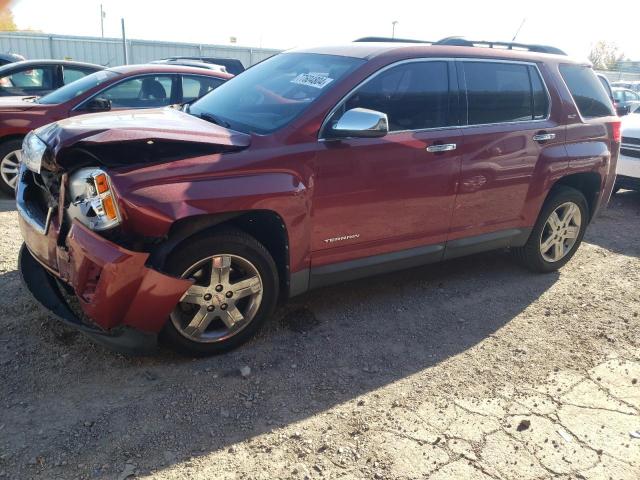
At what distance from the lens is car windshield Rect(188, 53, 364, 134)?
3465 millimetres

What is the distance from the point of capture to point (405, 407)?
9.70 ft

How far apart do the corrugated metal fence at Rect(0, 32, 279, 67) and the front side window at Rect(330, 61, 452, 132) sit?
18381 millimetres

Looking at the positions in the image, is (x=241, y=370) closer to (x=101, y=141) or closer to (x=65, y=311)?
(x=65, y=311)

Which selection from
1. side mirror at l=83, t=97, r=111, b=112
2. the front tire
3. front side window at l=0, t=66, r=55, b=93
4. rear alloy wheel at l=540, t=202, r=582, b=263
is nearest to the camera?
the front tire

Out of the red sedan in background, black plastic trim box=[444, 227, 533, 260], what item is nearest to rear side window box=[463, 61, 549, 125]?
black plastic trim box=[444, 227, 533, 260]

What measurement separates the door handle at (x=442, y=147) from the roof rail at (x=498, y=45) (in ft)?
2.93

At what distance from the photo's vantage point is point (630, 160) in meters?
7.85

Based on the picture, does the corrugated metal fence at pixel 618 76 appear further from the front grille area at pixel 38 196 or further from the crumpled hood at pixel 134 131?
the front grille area at pixel 38 196

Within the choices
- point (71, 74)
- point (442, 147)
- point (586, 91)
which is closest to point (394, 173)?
point (442, 147)

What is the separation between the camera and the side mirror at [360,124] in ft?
10.5

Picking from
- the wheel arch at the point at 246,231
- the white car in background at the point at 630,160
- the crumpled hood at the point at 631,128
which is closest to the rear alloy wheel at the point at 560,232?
the wheel arch at the point at 246,231

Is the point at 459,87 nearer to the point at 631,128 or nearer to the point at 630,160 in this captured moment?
the point at 630,160

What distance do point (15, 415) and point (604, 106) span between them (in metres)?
5.17

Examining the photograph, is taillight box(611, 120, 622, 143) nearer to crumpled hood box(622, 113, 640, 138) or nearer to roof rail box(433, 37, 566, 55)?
roof rail box(433, 37, 566, 55)
